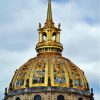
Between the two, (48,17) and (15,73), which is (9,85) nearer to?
(15,73)

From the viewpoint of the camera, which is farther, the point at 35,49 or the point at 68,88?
the point at 35,49

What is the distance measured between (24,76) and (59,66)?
7327 millimetres

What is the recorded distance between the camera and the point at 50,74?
124m

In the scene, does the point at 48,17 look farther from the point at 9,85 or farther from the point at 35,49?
the point at 9,85

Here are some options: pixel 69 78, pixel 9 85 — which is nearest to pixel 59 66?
pixel 69 78

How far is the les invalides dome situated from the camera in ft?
407

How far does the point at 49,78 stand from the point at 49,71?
5.37ft

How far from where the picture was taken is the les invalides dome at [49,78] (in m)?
124

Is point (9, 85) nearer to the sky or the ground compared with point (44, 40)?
nearer to the ground

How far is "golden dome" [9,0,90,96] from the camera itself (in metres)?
124

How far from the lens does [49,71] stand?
410ft

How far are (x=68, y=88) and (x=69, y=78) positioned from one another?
210 cm

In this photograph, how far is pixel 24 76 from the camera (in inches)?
4998

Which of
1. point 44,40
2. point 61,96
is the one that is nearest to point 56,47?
point 44,40
